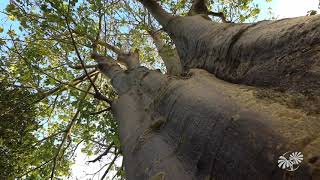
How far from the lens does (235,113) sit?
1.92 m

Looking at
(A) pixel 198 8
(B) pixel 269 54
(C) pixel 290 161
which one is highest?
→ (A) pixel 198 8

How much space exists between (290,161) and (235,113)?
1.90 ft

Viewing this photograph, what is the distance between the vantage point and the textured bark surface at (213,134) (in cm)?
151

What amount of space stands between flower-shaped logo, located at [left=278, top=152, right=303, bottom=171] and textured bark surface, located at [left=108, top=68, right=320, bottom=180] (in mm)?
22

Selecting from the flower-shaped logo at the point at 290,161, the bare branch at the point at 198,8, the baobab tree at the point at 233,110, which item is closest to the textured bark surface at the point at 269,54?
the baobab tree at the point at 233,110

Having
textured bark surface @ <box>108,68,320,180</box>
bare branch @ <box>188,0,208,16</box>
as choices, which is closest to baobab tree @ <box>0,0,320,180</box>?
textured bark surface @ <box>108,68,320,180</box>

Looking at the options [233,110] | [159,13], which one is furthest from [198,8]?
[233,110]

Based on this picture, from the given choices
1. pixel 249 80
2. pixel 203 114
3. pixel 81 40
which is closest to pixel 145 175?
pixel 203 114

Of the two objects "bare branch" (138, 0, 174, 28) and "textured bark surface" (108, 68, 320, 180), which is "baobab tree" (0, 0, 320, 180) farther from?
"bare branch" (138, 0, 174, 28)

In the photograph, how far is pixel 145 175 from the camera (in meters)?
2.66

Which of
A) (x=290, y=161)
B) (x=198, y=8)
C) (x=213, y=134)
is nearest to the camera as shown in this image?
(x=290, y=161)

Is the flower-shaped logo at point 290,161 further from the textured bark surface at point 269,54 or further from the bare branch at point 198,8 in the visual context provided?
the bare branch at point 198,8

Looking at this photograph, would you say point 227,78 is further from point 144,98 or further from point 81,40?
point 81,40

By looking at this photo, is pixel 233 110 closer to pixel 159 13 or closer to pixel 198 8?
pixel 198 8
